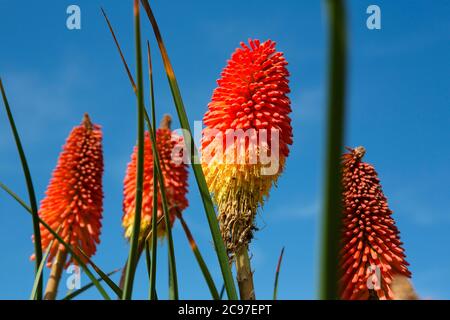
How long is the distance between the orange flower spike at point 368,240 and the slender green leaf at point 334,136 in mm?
4126

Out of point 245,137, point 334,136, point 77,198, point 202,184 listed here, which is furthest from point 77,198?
point 334,136

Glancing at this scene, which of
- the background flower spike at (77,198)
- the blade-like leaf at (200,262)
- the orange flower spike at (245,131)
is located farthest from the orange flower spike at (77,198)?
the blade-like leaf at (200,262)

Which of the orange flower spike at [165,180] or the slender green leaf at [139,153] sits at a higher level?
the orange flower spike at [165,180]

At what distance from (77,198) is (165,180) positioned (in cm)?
156

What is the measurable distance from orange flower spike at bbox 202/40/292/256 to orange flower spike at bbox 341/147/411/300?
0.77 metres

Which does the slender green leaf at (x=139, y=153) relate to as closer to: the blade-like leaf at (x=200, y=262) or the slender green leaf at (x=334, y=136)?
the blade-like leaf at (x=200, y=262)

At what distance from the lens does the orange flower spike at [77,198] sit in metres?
8.73

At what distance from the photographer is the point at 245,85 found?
207 inches

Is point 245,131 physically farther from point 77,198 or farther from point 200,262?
point 77,198

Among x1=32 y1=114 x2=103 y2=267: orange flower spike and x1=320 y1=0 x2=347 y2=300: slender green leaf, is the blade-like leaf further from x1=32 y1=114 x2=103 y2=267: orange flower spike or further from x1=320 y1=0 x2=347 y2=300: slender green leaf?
x1=32 y1=114 x2=103 y2=267: orange flower spike

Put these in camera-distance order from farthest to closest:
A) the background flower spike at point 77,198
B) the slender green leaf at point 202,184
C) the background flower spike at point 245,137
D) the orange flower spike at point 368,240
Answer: the background flower spike at point 77,198
the background flower spike at point 245,137
the orange flower spike at point 368,240
the slender green leaf at point 202,184

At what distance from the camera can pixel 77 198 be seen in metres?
8.79

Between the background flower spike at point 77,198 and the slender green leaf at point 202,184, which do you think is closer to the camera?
the slender green leaf at point 202,184

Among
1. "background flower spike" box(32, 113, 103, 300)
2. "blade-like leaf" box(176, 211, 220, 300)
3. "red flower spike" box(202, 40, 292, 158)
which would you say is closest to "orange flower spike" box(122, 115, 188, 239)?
"background flower spike" box(32, 113, 103, 300)
